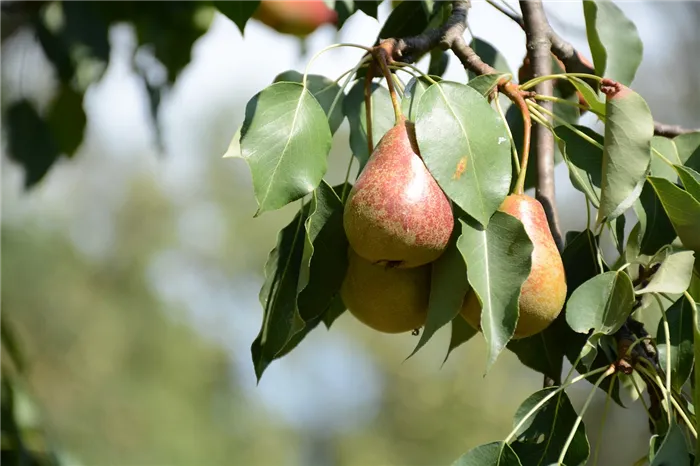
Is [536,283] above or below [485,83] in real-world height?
below

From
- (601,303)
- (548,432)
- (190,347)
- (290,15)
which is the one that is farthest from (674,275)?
(190,347)

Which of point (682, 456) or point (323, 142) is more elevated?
point (323, 142)

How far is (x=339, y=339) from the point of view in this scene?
31.0ft

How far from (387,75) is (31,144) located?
89 cm

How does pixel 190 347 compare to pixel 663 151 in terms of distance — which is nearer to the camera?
pixel 663 151

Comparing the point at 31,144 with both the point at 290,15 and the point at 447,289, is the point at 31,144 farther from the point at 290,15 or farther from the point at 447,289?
the point at 447,289

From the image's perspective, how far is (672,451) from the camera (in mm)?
607

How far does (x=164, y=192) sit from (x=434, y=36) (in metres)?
10.8

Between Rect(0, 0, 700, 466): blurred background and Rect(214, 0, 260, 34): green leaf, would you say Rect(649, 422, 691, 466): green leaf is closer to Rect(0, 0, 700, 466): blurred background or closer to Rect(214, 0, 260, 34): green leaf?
Rect(214, 0, 260, 34): green leaf

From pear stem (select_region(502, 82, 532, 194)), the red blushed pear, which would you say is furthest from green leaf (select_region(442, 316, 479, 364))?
the red blushed pear

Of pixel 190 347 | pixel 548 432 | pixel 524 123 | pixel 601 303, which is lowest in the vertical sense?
pixel 190 347

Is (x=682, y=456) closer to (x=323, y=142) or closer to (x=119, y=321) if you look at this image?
(x=323, y=142)

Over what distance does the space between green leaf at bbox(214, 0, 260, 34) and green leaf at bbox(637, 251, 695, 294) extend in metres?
0.45

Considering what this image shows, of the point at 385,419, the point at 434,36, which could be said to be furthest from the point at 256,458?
the point at 434,36
